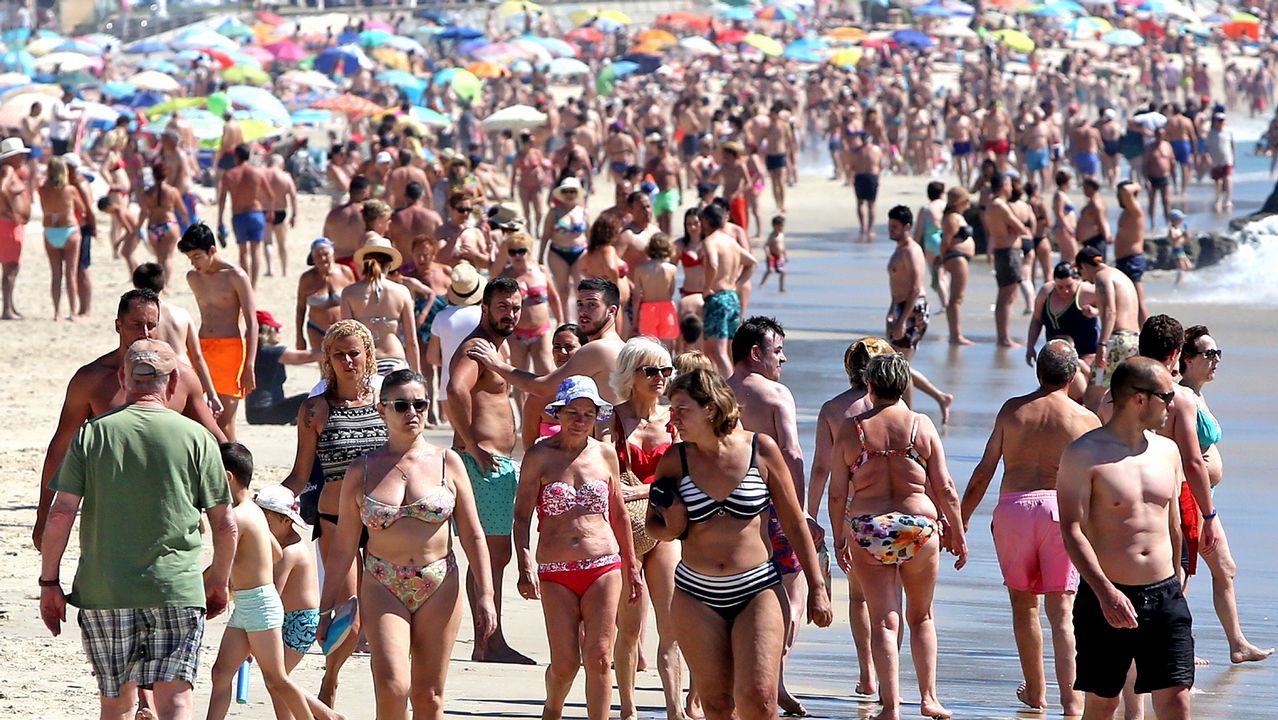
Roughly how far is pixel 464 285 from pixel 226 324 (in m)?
1.34

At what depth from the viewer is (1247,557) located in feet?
29.5

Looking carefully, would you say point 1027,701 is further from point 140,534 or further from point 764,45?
point 764,45

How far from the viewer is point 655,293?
39.2 feet

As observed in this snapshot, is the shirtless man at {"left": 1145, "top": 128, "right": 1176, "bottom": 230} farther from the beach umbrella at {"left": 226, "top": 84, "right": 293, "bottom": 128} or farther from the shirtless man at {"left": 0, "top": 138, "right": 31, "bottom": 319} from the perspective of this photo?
the shirtless man at {"left": 0, "top": 138, "right": 31, "bottom": 319}

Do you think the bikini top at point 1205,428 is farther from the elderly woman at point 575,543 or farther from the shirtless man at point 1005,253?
the shirtless man at point 1005,253

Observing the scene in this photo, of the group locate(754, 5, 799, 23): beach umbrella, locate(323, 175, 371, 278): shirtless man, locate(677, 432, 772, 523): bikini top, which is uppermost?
locate(677, 432, 772, 523): bikini top

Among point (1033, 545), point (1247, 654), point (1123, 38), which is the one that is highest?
point (1033, 545)

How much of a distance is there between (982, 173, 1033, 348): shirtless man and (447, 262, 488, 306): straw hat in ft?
24.4

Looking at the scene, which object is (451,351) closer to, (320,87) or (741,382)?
(741,382)

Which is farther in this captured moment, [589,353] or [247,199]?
[247,199]

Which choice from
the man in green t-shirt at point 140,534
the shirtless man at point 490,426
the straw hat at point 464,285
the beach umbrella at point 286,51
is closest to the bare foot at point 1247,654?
the shirtless man at point 490,426

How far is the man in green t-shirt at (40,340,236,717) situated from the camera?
492 cm

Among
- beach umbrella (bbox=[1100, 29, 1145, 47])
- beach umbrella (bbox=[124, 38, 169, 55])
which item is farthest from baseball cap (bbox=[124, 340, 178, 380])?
beach umbrella (bbox=[1100, 29, 1145, 47])

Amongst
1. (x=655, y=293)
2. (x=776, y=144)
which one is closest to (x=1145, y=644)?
(x=655, y=293)
